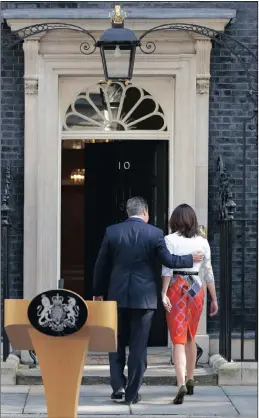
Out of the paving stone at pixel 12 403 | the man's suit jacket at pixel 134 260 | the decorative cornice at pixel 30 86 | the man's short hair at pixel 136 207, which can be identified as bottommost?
the paving stone at pixel 12 403

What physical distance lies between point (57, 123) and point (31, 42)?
0.84m

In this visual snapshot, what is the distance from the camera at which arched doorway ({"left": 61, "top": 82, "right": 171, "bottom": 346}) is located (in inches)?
430

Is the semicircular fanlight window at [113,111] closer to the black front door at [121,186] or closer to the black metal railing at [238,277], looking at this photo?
the black front door at [121,186]

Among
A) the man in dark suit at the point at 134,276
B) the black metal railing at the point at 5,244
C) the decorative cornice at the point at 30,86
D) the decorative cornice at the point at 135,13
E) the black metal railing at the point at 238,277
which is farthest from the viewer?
the decorative cornice at the point at 30,86

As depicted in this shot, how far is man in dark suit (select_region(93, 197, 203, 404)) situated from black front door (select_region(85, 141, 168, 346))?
8.73 ft

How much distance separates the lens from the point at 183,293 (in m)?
8.46

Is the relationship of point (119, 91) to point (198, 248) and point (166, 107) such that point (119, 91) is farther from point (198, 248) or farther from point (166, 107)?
point (198, 248)

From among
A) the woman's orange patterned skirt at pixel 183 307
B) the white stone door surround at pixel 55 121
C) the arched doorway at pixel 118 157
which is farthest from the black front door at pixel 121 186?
the woman's orange patterned skirt at pixel 183 307

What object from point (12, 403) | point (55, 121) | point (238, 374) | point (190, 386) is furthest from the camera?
point (55, 121)

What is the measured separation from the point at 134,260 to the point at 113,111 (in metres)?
3.05

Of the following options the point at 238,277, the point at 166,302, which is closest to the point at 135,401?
the point at 166,302

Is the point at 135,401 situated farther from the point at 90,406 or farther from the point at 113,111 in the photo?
the point at 113,111

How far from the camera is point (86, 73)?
10.6 meters

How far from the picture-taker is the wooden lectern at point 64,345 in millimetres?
6379
